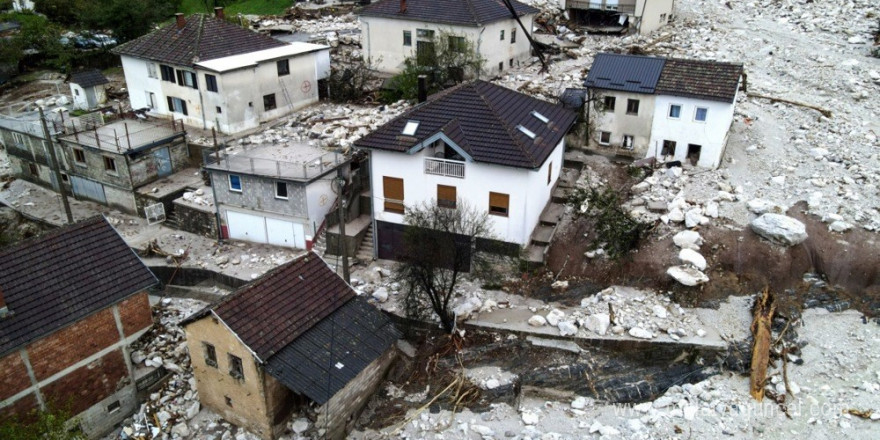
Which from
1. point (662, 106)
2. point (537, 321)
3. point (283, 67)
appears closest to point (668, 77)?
point (662, 106)

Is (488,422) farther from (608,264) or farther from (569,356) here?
(608,264)

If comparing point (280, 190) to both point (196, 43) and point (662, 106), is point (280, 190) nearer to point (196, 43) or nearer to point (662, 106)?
point (196, 43)

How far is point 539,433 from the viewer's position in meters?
20.6

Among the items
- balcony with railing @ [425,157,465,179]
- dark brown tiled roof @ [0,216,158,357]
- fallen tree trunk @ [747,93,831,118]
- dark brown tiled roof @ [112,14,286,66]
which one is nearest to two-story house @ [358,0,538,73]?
dark brown tiled roof @ [112,14,286,66]

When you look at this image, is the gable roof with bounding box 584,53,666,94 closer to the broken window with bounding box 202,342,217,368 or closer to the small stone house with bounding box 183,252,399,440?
the small stone house with bounding box 183,252,399,440

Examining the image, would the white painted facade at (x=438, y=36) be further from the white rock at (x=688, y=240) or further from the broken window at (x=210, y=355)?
the broken window at (x=210, y=355)

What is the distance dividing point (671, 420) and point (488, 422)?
5.79 metres

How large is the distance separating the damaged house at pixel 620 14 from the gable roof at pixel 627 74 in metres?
19.3

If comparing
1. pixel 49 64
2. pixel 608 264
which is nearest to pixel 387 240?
pixel 608 264

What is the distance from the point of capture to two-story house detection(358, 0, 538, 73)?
43938 millimetres

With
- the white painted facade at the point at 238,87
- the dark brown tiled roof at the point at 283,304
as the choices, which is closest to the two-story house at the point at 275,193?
the dark brown tiled roof at the point at 283,304

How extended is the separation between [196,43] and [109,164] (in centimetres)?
990

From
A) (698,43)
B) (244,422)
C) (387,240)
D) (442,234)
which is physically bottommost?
(244,422)

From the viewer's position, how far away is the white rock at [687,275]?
80.3 ft
